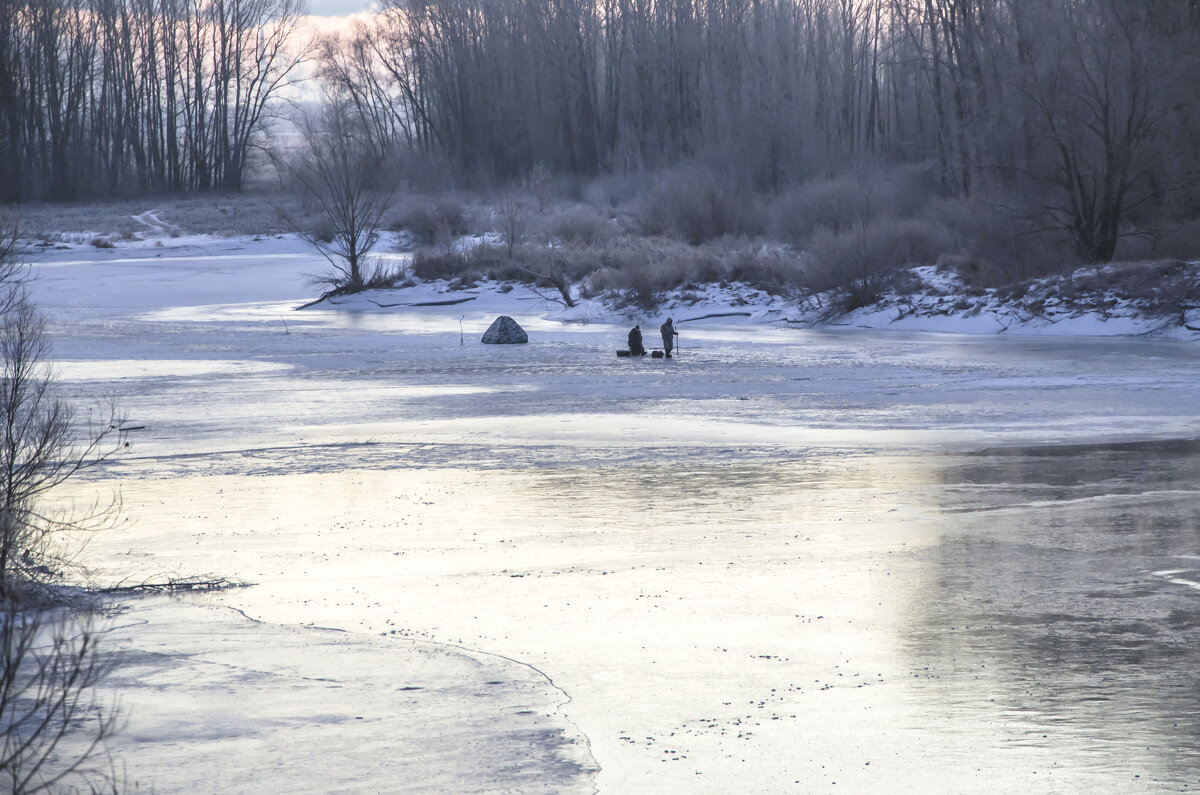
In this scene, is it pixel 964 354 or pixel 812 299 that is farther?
pixel 812 299

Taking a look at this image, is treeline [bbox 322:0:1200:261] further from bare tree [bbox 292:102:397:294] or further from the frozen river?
the frozen river

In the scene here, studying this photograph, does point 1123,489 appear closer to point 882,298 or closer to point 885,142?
point 882,298

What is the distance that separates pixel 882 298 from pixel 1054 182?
5887 mm

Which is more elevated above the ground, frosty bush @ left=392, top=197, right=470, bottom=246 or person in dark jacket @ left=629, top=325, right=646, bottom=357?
frosty bush @ left=392, top=197, right=470, bottom=246

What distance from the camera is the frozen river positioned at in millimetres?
6293

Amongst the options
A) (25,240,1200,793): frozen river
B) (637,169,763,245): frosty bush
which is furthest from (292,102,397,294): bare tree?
(25,240,1200,793): frozen river

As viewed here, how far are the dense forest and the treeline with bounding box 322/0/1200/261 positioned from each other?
0.37 ft

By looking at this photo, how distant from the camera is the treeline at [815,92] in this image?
122 feet

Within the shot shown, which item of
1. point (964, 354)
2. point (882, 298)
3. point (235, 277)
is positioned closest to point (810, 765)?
point (964, 354)

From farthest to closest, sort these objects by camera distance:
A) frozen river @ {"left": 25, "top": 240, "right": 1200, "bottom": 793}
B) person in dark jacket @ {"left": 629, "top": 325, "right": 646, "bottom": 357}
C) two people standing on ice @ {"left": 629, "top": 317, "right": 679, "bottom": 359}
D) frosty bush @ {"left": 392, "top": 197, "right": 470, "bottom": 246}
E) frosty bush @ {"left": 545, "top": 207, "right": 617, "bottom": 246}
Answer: frosty bush @ {"left": 392, "top": 197, "right": 470, "bottom": 246} → frosty bush @ {"left": 545, "top": 207, "right": 617, "bottom": 246} → person in dark jacket @ {"left": 629, "top": 325, "right": 646, "bottom": 357} → two people standing on ice @ {"left": 629, "top": 317, "right": 679, "bottom": 359} → frozen river @ {"left": 25, "top": 240, "right": 1200, "bottom": 793}

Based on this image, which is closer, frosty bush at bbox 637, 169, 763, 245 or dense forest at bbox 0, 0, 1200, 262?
dense forest at bbox 0, 0, 1200, 262

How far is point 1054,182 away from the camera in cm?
3847

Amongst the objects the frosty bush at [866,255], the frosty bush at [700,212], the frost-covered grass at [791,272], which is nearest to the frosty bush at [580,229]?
the frost-covered grass at [791,272]

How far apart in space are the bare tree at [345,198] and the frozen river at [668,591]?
28021 mm
